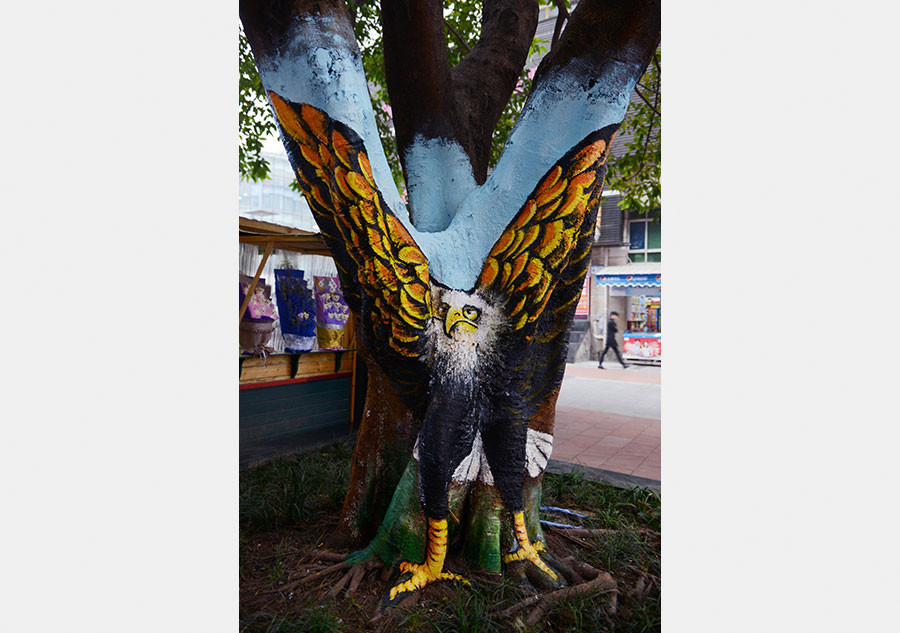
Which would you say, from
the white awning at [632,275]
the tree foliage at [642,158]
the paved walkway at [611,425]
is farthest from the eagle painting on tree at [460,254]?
the white awning at [632,275]

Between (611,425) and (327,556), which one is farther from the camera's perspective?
(611,425)

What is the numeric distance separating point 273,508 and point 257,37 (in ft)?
8.41

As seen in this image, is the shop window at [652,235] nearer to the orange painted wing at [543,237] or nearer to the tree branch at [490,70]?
the tree branch at [490,70]

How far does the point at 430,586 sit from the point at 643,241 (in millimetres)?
13344

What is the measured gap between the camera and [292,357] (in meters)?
5.42

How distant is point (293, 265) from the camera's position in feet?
20.3

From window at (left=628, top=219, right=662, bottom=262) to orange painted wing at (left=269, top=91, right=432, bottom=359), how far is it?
1294cm

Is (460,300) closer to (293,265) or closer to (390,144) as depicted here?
(390,144)

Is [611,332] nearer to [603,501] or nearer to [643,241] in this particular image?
[643,241]

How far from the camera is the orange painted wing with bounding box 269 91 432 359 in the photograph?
236 centimetres

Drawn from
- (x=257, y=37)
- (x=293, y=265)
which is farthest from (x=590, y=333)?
(x=257, y=37)

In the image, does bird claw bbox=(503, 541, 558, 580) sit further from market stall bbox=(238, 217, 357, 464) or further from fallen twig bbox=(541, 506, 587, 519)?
market stall bbox=(238, 217, 357, 464)

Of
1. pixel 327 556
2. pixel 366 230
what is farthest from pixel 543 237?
pixel 327 556

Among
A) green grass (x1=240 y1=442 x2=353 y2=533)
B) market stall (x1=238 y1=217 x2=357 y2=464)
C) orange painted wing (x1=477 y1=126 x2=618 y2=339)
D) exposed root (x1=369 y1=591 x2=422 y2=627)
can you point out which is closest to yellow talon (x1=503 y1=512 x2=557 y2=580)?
exposed root (x1=369 y1=591 x2=422 y2=627)
